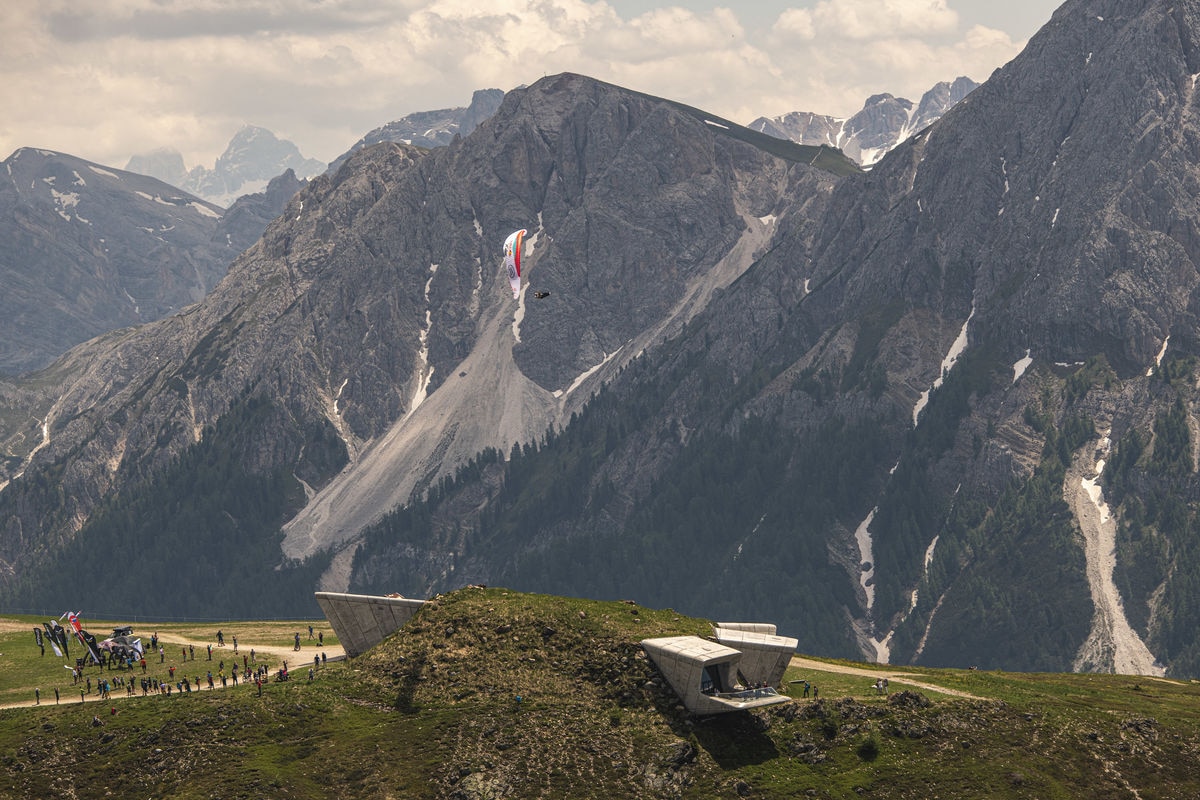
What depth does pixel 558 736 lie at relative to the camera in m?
99.2

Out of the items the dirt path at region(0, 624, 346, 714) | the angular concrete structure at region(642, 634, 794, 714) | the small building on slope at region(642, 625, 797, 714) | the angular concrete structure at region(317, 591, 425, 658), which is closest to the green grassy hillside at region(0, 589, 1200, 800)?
the angular concrete structure at region(642, 634, 794, 714)

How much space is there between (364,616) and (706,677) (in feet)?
112

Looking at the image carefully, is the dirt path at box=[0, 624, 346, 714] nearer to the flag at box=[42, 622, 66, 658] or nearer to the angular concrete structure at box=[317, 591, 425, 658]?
the angular concrete structure at box=[317, 591, 425, 658]

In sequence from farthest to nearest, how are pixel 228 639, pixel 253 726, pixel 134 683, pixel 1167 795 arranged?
pixel 228 639 < pixel 134 683 < pixel 253 726 < pixel 1167 795

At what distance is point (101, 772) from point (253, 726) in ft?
35.9

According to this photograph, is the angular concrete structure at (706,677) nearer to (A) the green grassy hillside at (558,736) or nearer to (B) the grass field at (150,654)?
(A) the green grassy hillside at (558,736)

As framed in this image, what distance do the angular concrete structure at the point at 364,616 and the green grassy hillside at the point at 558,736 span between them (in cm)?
546

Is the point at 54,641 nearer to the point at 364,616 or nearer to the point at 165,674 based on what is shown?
the point at 165,674

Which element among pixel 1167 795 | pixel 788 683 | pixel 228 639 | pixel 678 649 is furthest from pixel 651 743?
pixel 228 639

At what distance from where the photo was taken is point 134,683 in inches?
4697

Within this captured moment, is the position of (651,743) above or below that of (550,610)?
below

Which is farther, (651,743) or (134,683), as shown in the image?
(134,683)

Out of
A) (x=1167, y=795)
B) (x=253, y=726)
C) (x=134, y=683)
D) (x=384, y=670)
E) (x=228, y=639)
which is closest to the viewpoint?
(x=1167, y=795)

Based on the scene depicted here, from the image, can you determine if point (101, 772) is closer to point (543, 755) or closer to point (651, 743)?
point (543, 755)
